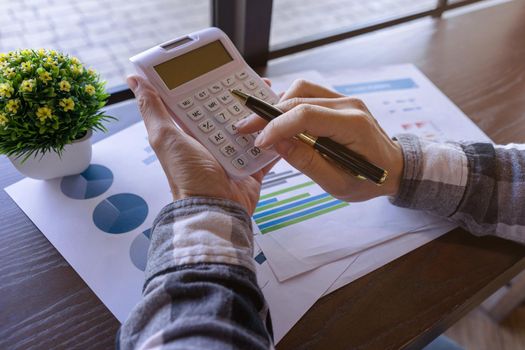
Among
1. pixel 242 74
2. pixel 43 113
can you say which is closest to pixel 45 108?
pixel 43 113

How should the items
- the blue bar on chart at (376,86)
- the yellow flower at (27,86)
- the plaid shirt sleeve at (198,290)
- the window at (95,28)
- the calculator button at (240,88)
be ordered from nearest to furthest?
the plaid shirt sleeve at (198,290) < the yellow flower at (27,86) < the calculator button at (240,88) < the blue bar on chart at (376,86) < the window at (95,28)

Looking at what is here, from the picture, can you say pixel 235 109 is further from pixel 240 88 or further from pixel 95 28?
pixel 95 28

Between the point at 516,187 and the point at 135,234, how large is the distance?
16.3 inches

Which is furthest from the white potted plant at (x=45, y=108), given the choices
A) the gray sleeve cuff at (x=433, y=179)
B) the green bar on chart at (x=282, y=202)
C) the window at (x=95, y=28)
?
the window at (x=95, y=28)

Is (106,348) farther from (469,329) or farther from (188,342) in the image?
(469,329)

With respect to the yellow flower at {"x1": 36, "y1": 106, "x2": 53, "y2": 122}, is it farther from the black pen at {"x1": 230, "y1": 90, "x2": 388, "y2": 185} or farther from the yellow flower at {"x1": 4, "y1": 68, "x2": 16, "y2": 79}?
the black pen at {"x1": 230, "y1": 90, "x2": 388, "y2": 185}

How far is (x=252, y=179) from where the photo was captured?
48 cm

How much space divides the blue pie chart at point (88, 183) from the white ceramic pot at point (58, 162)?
0.01 meters

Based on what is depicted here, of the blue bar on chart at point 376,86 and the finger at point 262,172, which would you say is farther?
the blue bar on chart at point 376,86

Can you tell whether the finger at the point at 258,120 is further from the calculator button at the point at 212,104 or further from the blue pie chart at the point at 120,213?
the blue pie chart at the point at 120,213

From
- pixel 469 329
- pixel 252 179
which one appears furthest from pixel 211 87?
pixel 469 329

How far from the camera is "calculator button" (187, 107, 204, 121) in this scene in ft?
1.47

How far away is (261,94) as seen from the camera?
493 mm

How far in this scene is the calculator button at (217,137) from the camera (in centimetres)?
44
